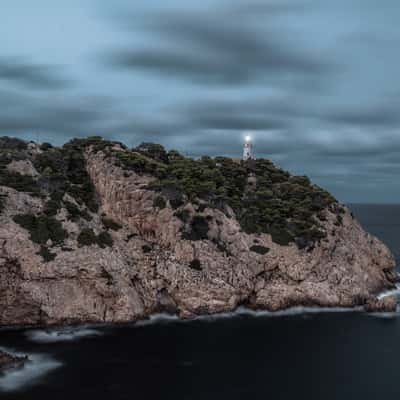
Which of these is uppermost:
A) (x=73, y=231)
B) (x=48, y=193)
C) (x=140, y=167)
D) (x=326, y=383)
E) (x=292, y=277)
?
(x=140, y=167)

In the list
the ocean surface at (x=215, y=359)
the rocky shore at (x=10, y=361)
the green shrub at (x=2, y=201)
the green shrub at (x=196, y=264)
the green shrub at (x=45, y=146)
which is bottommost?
the ocean surface at (x=215, y=359)

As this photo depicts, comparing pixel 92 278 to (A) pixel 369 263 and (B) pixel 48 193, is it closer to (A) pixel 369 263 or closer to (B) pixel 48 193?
(B) pixel 48 193

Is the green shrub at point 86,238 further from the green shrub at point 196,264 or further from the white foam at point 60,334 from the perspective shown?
the green shrub at point 196,264

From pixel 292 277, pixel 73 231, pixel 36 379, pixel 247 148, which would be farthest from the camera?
pixel 247 148

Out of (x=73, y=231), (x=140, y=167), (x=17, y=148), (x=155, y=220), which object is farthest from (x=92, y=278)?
(x=17, y=148)

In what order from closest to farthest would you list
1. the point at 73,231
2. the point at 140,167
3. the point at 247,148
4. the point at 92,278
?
the point at 92,278, the point at 73,231, the point at 140,167, the point at 247,148

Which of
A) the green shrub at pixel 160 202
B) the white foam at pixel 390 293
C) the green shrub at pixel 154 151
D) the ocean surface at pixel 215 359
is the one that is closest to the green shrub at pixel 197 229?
the green shrub at pixel 160 202
